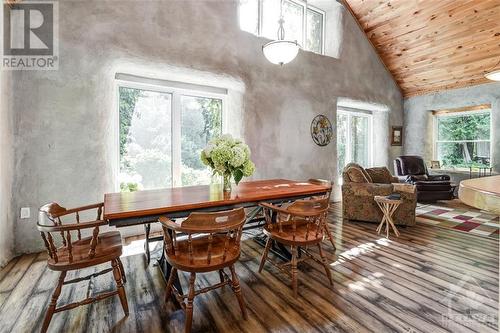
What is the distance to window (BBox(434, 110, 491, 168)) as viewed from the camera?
5.45 m

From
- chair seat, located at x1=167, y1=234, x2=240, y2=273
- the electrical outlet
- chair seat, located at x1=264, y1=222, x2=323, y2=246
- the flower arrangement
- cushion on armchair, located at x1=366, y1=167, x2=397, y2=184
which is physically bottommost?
chair seat, located at x1=167, y1=234, x2=240, y2=273

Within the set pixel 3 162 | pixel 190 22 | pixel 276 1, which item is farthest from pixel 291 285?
pixel 276 1

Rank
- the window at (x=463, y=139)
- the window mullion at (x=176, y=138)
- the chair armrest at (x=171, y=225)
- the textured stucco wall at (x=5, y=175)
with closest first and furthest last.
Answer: the chair armrest at (x=171, y=225) → the textured stucco wall at (x=5, y=175) → the window mullion at (x=176, y=138) → the window at (x=463, y=139)

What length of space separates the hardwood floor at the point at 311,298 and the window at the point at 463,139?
3.97 metres

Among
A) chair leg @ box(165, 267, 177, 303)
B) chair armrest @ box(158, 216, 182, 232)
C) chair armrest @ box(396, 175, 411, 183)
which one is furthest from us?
chair armrest @ box(396, 175, 411, 183)

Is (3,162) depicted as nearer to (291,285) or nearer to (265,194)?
(265,194)

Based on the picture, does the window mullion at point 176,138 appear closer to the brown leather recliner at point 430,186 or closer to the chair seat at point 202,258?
the chair seat at point 202,258

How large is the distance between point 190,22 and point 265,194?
2827 millimetres

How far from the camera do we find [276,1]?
15.1ft

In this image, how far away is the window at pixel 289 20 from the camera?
4.34 m

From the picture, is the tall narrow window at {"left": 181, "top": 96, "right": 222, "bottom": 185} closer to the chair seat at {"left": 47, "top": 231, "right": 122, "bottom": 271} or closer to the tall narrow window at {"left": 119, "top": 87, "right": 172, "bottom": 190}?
the tall narrow window at {"left": 119, "top": 87, "right": 172, "bottom": 190}

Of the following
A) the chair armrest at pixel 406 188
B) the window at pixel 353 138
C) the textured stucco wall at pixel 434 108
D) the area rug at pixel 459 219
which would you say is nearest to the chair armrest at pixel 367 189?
the chair armrest at pixel 406 188

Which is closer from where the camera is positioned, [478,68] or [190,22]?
[190,22]

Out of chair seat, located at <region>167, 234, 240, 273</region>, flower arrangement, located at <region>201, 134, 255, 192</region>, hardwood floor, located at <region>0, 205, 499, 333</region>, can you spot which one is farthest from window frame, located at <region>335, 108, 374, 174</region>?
chair seat, located at <region>167, 234, 240, 273</region>
